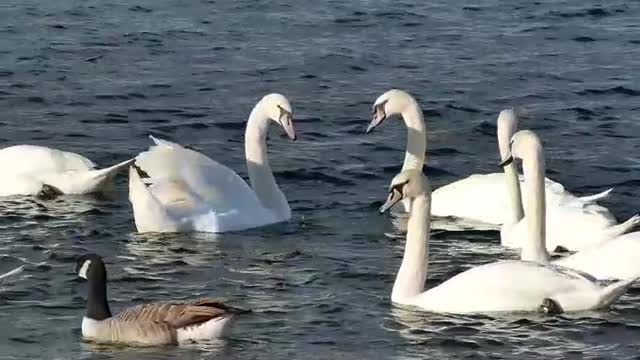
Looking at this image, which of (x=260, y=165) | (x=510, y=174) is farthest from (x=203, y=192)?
(x=510, y=174)

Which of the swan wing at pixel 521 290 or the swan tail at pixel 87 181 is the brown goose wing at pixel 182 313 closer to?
the swan wing at pixel 521 290

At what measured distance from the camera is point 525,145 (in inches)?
523

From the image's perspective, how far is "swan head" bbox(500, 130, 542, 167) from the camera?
1319 centimetres

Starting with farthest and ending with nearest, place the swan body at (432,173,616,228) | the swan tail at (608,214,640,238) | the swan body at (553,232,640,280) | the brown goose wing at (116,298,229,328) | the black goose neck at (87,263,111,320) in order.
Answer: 1. the swan body at (432,173,616,228)
2. the swan tail at (608,214,640,238)
3. the swan body at (553,232,640,280)
4. the black goose neck at (87,263,111,320)
5. the brown goose wing at (116,298,229,328)

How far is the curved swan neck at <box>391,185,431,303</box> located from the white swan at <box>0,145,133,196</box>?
12.6 feet

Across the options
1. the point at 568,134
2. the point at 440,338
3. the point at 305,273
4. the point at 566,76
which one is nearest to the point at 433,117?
the point at 568,134

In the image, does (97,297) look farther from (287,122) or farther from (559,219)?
(559,219)

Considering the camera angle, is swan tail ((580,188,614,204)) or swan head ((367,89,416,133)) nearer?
swan tail ((580,188,614,204))

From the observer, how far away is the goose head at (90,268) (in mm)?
11422

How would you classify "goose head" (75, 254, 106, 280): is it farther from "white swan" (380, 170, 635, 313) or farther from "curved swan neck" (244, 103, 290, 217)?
"curved swan neck" (244, 103, 290, 217)

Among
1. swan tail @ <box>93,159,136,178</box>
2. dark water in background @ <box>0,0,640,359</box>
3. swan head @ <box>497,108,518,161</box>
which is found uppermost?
swan head @ <box>497,108,518,161</box>

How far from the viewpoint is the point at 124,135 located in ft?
58.3

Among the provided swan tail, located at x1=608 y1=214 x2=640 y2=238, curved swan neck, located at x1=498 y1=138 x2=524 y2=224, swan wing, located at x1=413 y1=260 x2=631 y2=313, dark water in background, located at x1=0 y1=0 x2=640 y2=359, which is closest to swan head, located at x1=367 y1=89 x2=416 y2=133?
dark water in background, located at x1=0 y1=0 x2=640 y2=359

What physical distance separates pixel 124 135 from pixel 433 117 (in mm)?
3377
